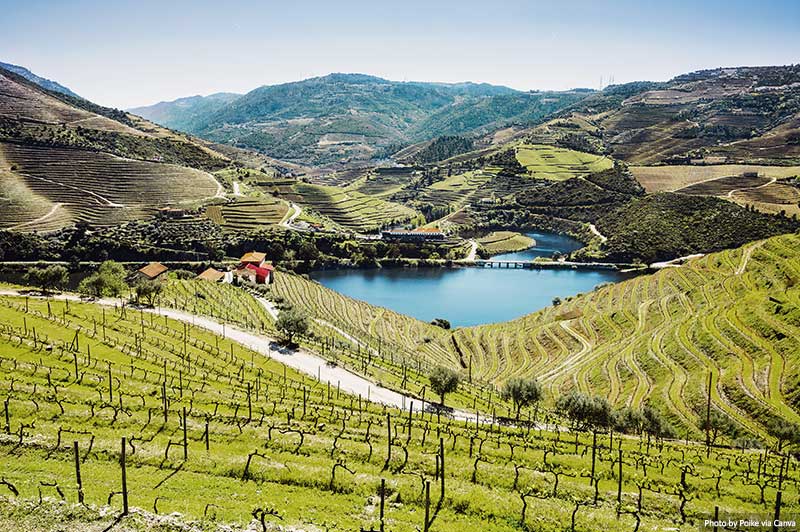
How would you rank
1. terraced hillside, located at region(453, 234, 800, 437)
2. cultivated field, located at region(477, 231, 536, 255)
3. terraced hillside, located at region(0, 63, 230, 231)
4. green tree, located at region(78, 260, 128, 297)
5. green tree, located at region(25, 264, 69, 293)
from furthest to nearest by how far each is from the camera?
cultivated field, located at region(477, 231, 536, 255) < terraced hillside, located at region(0, 63, 230, 231) < green tree, located at region(25, 264, 69, 293) < green tree, located at region(78, 260, 128, 297) < terraced hillside, located at region(453, 234, 800, 437)

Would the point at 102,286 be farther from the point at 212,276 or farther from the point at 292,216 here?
the point at 292,216

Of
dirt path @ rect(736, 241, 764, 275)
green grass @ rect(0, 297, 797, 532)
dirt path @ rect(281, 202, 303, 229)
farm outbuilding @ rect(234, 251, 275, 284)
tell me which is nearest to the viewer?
green grass @ rect(0, 297, 797, 532)

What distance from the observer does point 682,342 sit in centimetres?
5994

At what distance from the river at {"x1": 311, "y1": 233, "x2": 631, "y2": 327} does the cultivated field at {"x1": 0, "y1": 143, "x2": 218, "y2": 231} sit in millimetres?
59189

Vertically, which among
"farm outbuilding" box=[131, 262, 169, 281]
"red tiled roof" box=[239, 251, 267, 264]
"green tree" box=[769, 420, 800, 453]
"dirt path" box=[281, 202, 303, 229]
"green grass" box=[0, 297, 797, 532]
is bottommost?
"farm outbuilding" box=[131, 262, 169, 281]

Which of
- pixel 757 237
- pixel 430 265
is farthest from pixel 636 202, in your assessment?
pixel 430 265

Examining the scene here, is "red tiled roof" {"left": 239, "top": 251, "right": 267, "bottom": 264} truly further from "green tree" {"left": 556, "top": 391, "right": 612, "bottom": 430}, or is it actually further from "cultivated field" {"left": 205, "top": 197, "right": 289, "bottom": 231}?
"green tree" {"left": 556, "top": 391, "right": 612, "bottom": 430}

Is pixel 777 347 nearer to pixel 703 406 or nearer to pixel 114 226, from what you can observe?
pixel 703 406

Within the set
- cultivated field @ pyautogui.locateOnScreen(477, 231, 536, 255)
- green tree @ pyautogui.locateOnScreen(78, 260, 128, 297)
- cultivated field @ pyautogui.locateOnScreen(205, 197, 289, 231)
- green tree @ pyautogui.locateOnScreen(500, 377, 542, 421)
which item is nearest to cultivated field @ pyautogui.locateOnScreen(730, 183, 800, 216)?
cultivated field @ pyautogui.locateOnScreen(477, 231, 536, 255)

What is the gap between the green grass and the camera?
60.0ft

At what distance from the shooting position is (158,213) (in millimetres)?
159375

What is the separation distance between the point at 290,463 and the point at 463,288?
12724 centimetres

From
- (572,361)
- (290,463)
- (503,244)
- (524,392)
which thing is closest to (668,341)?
(572,361)

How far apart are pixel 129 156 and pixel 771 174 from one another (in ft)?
775
